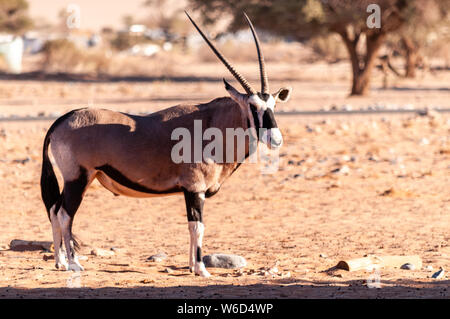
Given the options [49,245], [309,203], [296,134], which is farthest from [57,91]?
[49,245]

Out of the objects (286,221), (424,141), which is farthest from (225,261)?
(424,141)

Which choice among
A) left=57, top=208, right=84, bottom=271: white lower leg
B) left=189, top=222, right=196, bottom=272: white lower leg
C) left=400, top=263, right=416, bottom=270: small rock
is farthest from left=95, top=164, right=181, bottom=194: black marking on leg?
left=400, top=263, right=416, bottom=270: small rock

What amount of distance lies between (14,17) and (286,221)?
147ft

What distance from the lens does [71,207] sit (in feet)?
23.5

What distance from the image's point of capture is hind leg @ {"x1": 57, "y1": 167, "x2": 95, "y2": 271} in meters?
7.09

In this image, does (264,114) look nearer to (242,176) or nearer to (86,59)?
(242,176)

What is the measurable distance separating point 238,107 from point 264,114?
18.7 inches

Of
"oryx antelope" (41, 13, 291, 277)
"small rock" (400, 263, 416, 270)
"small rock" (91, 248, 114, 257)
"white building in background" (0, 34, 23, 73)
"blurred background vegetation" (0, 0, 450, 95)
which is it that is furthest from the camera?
"white building in background" (0, 34, 23, 73)

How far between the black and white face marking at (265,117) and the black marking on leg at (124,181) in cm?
96

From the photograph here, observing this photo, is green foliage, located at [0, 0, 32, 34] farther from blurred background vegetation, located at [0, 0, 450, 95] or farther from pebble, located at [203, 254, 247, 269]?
pebble, located at [203, 254, 247, 269]

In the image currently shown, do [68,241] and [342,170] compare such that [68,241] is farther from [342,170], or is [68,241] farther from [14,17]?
[14,17]

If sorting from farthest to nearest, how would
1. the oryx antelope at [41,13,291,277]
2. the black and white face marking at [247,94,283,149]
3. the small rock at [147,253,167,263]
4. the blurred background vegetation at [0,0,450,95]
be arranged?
the blurred background vegetation at [0,0,450,95] → the small rock at [147,253,167,263] → the oryx antelope at [41,13,291,277] → the black and white face marking at [247,94,283,149]

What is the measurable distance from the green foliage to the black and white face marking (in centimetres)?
4655

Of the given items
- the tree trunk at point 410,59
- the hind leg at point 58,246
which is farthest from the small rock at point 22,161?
the tree trunk at point 410,59
